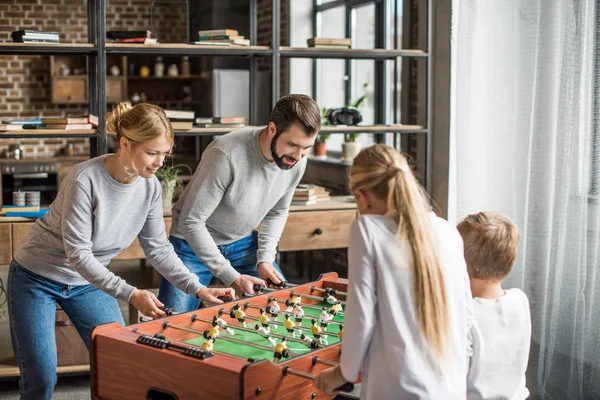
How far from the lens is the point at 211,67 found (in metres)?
7.50

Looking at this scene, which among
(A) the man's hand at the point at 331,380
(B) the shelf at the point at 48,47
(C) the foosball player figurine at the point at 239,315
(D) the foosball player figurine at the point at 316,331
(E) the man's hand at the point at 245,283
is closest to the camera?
(A) the man's hand at the point at 331,380

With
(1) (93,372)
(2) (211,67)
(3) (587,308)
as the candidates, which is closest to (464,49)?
(3) (587,308)

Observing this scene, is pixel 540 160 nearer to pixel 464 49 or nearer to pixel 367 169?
pixel 464 49

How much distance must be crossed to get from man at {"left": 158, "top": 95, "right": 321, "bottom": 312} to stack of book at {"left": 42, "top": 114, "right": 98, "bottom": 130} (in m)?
1.15

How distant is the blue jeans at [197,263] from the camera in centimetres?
326

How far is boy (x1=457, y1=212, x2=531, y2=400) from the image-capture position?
2244mm

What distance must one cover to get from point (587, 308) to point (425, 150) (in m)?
1.61

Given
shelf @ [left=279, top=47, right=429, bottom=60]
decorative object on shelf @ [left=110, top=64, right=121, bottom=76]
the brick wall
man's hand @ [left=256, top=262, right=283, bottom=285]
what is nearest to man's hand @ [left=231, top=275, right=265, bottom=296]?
man's hand @ [left=256, top=262, right=283, bottom=285]

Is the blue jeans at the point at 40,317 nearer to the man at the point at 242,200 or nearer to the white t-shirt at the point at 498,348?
the man at the point at 242,200

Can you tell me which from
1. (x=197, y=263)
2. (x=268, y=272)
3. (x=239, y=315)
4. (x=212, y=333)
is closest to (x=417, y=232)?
(x=212, y=333)

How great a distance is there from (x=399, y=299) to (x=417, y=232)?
6.4 inches

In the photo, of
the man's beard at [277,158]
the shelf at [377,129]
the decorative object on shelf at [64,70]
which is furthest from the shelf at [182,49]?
the decorative object on shelf at [64,70]

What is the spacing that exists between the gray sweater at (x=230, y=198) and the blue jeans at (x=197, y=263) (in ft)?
0.13

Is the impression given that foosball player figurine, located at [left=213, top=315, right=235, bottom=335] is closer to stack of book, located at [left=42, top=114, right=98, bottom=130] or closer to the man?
the man
